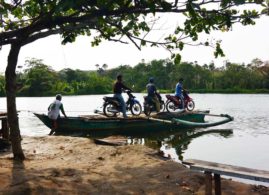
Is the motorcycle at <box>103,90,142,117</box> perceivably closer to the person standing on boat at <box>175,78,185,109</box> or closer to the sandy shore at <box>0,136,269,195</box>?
the person standing on boat at <box>175,78,185,109</box>

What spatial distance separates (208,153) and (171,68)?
7186cm

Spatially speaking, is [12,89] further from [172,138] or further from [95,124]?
[172,138]

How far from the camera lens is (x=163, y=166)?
299 inches

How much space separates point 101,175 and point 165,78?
3007 inches

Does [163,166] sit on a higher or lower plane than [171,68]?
lower

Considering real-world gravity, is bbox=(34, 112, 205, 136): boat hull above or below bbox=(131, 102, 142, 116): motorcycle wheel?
below

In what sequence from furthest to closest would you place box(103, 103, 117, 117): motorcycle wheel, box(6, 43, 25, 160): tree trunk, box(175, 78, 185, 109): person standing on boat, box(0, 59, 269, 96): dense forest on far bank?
box(0, 59, 269, 96): dense forest on far bank, box(175, 78, 185, 109): person standing on boat, box(103, 103, 117, 117): motorcycle wheel, box(6, 43, 25, 160): tree trunk

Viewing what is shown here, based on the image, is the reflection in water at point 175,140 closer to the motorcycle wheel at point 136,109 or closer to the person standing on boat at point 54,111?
the motorcycle wheel at point 136,109

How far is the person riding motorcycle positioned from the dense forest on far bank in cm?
4847

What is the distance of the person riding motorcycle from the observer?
17.5 metres

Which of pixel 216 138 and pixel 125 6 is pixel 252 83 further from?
pixel 125 6

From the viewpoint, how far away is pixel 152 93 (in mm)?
17781

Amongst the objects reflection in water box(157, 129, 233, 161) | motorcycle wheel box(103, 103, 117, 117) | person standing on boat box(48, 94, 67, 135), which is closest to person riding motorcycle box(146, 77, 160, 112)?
reflection in water box(157, 129, 233, 161)

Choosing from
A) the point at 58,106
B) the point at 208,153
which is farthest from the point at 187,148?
the point at 58,106
